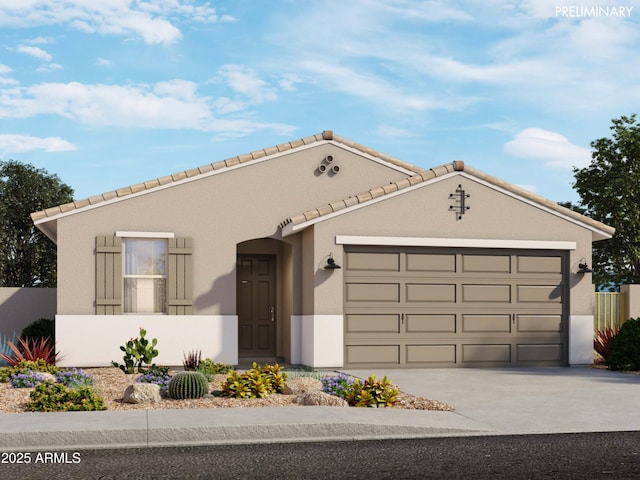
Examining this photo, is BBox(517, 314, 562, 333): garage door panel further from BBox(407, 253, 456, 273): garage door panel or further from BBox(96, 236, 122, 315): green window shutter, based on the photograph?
BBox(96, 236, 122, 315): green window shutter

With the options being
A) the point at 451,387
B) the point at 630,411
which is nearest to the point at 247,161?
the point at 451,387

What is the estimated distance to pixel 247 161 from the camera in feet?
59.6

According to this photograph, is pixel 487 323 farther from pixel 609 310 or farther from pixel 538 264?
pixel 609 310

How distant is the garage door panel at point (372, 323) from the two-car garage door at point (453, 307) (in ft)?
0.06

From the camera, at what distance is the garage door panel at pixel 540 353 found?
58.0 feet

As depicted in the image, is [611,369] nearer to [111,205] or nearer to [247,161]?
[247,161]

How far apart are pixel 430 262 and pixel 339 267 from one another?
78.8 inches

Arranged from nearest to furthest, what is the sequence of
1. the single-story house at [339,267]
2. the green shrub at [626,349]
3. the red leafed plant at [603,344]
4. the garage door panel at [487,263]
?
the green shrub at [626,349]
the single-story house at [339,267]
the garage door panel at [487,263]
the red leafed plant at [603,344]

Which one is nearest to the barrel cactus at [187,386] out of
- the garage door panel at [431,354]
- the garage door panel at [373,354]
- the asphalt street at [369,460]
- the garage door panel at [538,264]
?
the asphalt street at [369,460]

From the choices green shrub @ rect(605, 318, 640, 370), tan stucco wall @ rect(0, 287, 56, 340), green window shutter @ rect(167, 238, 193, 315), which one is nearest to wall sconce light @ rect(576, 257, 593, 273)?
green shrub @ rect(605, 318, 640, 370)

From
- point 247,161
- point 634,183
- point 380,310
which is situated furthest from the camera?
point 634,183

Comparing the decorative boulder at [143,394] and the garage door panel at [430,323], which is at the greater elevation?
the garage door panel at [430,323]

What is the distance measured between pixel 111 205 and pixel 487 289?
25.8 ft

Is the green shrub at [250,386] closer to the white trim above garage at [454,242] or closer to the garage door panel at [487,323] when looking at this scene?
the white trim above garage at [454,242]
